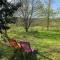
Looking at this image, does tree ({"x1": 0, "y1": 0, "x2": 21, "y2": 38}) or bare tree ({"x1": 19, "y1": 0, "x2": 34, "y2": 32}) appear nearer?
tree ({"x1": 0, "y1": 0, "x2": 21, "y2": 38})

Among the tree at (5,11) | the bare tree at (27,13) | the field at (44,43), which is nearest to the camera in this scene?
the tree at (5,11)

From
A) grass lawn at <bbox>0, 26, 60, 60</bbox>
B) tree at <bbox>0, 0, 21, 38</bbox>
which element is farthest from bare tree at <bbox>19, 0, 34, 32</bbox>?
tree at <bbox>0, 0, 21, 38</bbox>

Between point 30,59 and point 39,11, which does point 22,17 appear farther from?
point 30,59

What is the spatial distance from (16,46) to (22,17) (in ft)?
73.6

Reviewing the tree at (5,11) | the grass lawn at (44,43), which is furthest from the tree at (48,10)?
the tree at (5,11)

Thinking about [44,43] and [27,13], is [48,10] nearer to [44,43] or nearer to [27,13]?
[27,13]

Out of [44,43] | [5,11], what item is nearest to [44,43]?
[44,43]

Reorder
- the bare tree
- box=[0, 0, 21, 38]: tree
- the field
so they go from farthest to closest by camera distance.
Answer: the bare tree < the field < box=[0, 0, 21, 38]: tree

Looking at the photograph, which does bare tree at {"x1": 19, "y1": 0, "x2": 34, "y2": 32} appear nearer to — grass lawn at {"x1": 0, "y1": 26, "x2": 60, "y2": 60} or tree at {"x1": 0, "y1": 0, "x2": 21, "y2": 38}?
grass lawn at {"x1": 0, "y1": 26, "x2": 60, "y2": 60}

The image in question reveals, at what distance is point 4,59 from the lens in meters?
7.54

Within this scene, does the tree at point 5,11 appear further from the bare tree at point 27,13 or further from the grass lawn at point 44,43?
the bare tree at point 27,13

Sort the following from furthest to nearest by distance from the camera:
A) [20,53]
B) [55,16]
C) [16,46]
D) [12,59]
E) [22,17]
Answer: [55,16] → [22,17] → [16,46] → [20,53] → [12,59]

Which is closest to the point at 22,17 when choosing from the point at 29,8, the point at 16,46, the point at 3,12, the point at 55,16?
the point at 29,8

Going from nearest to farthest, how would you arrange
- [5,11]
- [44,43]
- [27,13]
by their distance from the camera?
1. [5,11]
2. [44,43]
3. [27,13]
